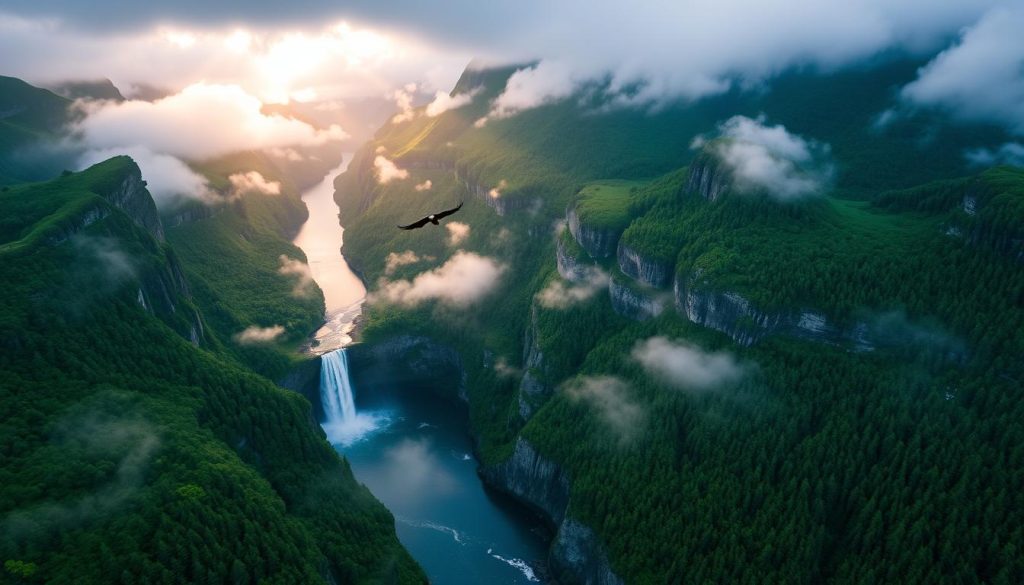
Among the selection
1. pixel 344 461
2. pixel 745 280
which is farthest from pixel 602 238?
pixel 344 461

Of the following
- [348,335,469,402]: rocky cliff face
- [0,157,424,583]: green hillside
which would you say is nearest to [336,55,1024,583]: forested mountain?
[348,335,469,402]: rocky cliff face

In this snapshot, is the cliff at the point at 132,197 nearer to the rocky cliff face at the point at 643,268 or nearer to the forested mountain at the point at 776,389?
the forested mountain at the point at 776,389

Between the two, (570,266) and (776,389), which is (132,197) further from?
(776,389)

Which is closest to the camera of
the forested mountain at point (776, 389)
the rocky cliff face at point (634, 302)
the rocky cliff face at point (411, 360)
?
the forested mountain at point (776, 389)

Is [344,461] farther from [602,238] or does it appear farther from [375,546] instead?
[602,238]

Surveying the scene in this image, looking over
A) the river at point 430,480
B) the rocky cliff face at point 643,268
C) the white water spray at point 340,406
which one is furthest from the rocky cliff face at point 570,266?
the white water spray at point 340,406

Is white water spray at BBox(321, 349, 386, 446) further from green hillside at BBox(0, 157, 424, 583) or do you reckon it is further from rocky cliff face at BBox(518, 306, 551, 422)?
rocky cliff face at BBox(518, 306, 551, 422)

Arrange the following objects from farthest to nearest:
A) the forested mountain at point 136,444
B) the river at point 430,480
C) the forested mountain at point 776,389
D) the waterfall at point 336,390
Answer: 1. the waterfall at point 336,390
2. the river at point 430,480
3. the forested mountain at point 776,389
4. the forested mountain at point 136,444
